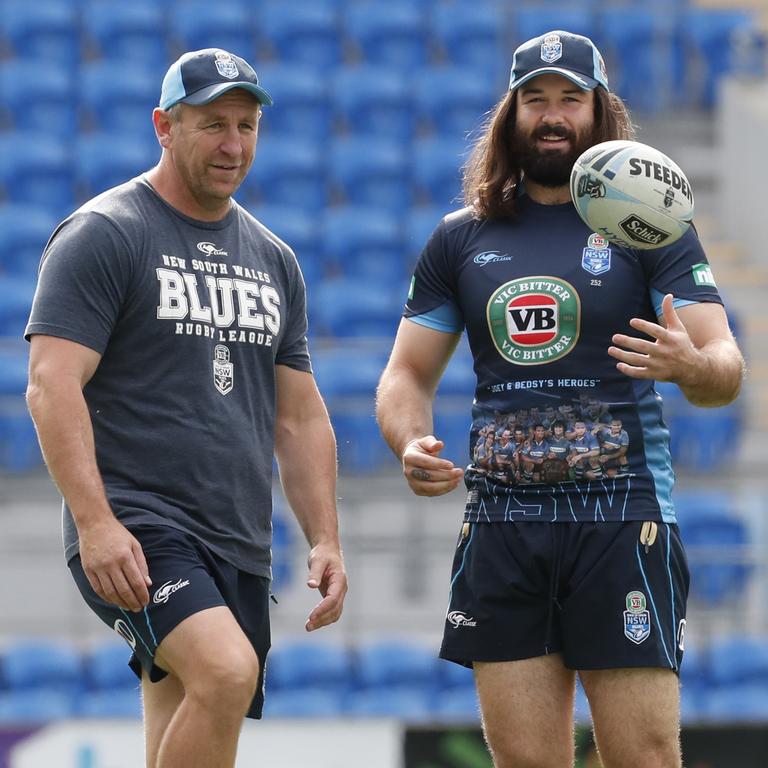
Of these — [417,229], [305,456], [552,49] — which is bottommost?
[305,456]

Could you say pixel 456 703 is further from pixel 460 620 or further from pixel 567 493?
pixel 567 493

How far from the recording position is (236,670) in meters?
3.87

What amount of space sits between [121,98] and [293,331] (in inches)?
376

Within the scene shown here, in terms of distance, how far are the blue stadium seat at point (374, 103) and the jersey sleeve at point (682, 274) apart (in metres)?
9.73

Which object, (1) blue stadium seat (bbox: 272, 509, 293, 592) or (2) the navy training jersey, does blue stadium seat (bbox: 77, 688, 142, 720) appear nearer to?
(1) blue stadium seat (bbox: 272, 509, 293, 592)

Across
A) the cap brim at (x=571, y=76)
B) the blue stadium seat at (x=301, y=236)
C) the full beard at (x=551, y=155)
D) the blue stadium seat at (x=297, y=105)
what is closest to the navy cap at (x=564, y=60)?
the cap brim at (x=571, y=76)

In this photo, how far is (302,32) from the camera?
14.4 meters

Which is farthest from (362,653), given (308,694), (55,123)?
(55,123)

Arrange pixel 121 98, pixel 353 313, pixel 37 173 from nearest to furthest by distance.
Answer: pixel 353 313 → pixel 37 173 → pixel 121 98

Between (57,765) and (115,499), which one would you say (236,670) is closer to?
(115,499)

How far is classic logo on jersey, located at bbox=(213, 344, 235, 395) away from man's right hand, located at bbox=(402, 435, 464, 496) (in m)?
0.51

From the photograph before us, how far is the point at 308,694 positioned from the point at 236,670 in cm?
494

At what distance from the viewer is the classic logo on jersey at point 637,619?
416cm

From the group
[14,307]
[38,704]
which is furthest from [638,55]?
[38,704]
